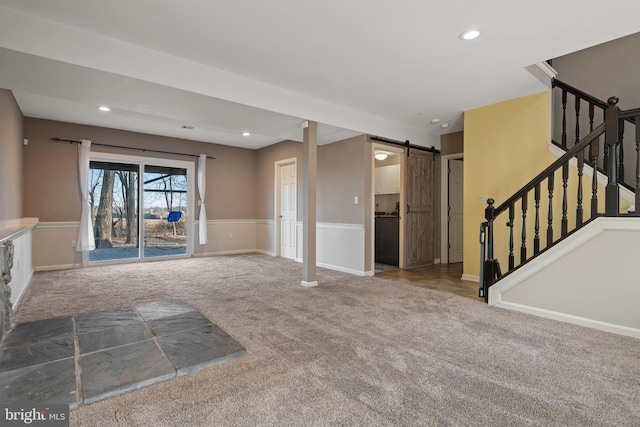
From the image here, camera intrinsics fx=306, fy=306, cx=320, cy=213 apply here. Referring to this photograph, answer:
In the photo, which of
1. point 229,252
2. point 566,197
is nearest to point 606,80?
point 566,197

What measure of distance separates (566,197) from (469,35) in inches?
77.5

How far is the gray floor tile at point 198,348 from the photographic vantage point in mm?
2074

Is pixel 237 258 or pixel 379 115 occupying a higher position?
pixel 379 115

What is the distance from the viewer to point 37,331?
258cm

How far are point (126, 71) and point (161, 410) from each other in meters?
2.83

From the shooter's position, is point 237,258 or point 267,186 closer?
point 237,258

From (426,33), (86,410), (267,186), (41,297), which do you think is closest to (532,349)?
(426,33)

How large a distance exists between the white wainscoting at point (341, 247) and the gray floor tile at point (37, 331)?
3.70m

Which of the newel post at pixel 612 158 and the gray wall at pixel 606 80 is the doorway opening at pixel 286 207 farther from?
the newel post at pixel 612 158

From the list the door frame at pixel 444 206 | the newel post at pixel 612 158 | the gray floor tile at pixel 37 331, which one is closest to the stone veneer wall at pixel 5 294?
the gray floor tile at pixel 37 331

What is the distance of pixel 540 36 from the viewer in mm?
2684

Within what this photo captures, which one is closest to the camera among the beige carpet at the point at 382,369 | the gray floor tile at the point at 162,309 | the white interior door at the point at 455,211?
the beige carpet at the point at 382,369

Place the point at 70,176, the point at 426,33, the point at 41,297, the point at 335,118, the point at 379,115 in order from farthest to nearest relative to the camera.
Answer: the point at 70,176, the point at 379,115, the point at 335,118, the point at 41,297, the point at 426,33

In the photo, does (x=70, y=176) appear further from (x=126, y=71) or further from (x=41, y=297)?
(x=126, y=71)
